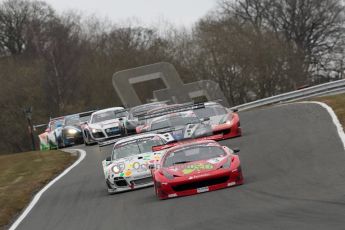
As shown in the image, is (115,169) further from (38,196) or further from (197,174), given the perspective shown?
(197,174)

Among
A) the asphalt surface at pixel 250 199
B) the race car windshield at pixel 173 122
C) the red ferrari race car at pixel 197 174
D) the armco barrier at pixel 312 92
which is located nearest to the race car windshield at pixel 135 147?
the asphalt surface at pixel 250 199

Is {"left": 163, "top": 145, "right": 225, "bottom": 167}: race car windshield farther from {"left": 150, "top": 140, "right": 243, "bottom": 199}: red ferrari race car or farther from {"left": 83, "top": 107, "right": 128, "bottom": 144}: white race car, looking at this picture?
{"left": 83, "top": 107, "right": 128, "bottom": 144}: white race car

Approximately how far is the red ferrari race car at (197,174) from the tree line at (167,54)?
162 feet

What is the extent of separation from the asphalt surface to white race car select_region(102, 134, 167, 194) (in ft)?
1.09

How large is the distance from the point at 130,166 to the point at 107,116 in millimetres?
17903

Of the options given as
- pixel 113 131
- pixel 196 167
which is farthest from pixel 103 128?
pixel 196 167

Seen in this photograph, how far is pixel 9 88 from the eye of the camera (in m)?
66.0

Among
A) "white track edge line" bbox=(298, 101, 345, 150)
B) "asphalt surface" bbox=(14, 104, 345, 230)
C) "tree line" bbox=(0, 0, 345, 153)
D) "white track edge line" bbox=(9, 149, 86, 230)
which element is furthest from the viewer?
"tree line" bbox=(0, 0, 345, 153)

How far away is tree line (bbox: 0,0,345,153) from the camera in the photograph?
219ft

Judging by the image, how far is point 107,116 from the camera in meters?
37.0

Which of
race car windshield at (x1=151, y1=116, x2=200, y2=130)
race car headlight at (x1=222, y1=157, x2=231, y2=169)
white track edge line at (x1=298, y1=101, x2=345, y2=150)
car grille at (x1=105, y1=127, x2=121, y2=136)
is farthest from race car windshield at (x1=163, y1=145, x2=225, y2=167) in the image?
car grille at (x1=105, y1=127, x2=121, y2=136)

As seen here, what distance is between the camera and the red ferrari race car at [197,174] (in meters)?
16.3

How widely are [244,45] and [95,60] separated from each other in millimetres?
15030

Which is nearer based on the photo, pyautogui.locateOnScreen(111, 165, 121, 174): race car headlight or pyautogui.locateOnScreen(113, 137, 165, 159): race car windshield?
pyautogui.locateOnScreen(111, 165, 121, 174): race car headlight
